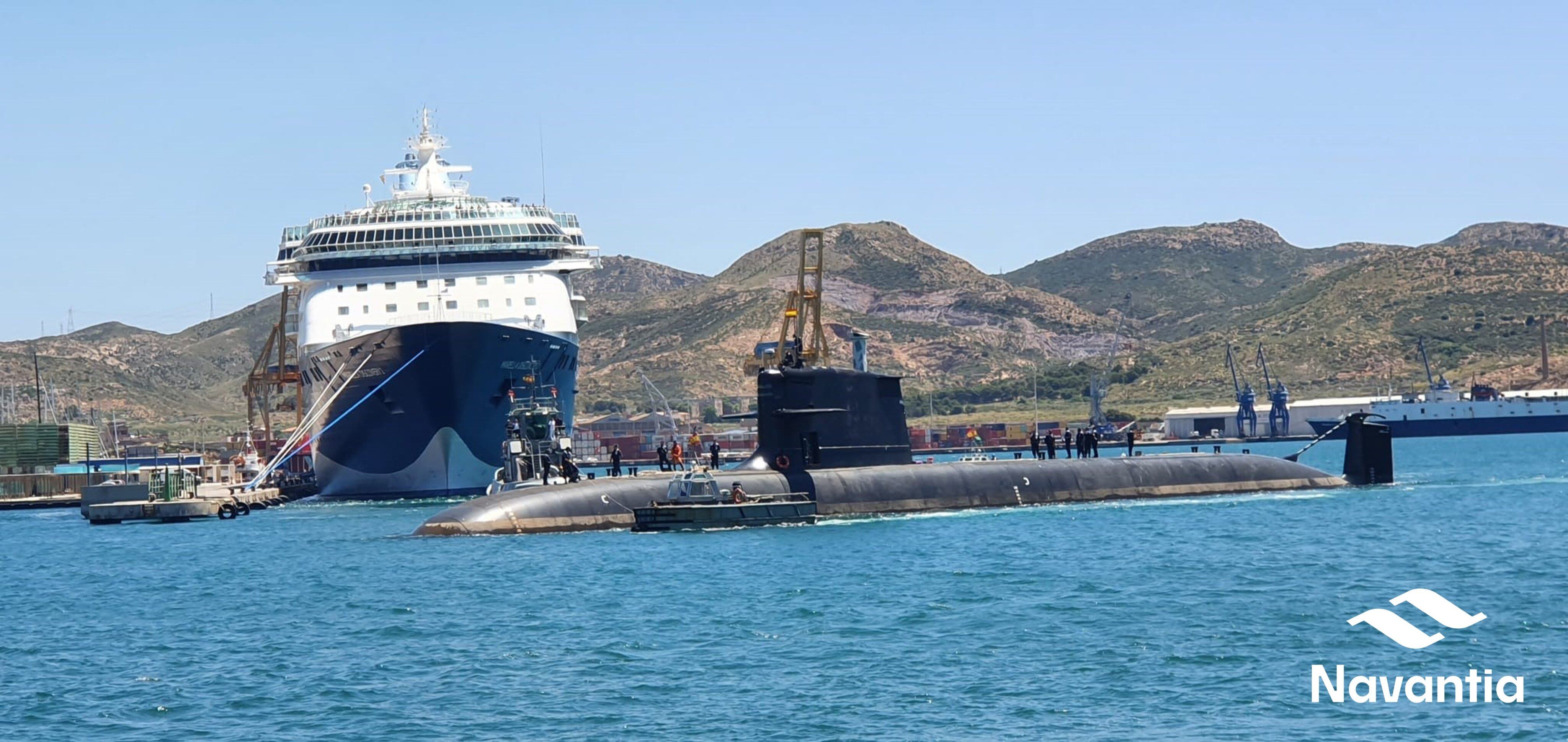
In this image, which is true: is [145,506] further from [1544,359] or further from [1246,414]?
[1544,359]

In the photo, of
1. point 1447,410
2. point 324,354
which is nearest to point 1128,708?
point 324,354

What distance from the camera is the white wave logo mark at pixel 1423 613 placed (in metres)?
24.0

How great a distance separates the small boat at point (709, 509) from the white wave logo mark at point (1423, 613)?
1423 centimetres

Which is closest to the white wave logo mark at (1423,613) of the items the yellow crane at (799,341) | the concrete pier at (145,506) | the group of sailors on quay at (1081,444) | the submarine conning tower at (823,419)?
the yellow crane at (799,341)

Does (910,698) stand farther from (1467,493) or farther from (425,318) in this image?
(425,318)

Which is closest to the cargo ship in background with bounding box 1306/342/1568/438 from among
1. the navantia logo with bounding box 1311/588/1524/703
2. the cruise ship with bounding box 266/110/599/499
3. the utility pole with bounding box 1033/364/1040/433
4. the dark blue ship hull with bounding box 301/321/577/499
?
the utility pole with bounding box 1033/364/1040/433

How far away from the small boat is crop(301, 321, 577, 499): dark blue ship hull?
17164mm

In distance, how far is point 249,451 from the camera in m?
77.2

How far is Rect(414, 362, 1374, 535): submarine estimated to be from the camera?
129 ft

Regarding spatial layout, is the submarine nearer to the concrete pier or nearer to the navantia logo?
the concrete pier

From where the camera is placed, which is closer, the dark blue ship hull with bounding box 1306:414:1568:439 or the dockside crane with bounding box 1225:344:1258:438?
the dockside crane with bounding box 1225:344:1258:438

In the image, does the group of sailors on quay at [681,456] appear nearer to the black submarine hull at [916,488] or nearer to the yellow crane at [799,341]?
the black submarine hull at [916,488]

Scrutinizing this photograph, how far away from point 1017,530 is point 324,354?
2695 centimetres

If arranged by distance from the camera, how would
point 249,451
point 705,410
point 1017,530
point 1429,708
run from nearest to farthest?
point 1429,708, point 1017,530, point 249,451, point 705,410
